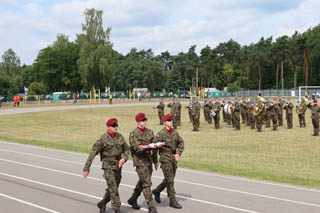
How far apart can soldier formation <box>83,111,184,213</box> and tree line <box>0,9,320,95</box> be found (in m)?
66.5

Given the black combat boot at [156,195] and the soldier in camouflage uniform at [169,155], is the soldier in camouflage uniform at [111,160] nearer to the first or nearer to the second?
the soldier in camouflage uniform at [169,155]

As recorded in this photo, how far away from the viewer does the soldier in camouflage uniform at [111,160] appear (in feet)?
Result: 22.6

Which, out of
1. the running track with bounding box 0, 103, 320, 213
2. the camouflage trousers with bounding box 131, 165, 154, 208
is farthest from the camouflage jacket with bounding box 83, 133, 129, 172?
the running track with bounding box 0, 103, 320, 213

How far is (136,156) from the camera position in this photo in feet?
23.7

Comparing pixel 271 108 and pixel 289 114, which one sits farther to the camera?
pixel 289 114

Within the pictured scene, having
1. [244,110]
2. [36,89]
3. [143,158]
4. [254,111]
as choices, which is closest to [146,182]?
[143,158]

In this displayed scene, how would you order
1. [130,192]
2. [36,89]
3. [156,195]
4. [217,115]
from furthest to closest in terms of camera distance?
[36,89]
[217,115]
[130,192]
[156,195]

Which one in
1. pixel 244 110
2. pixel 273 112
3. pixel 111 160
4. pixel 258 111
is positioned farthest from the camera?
pixel 244 110

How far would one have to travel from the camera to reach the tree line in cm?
7531

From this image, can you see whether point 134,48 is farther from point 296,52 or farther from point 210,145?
point 210,145

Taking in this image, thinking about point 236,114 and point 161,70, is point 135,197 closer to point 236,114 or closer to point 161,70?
point 236,114

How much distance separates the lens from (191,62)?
398 feet

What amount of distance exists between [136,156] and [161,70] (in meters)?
104

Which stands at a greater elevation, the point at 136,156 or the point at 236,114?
the point at 136,156
